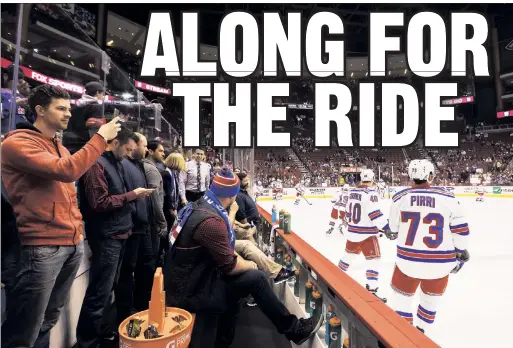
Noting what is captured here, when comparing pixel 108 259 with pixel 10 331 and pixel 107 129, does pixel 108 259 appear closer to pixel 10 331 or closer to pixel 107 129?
pixel 10 331

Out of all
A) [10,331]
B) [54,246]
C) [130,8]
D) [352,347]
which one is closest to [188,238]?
[54,246]

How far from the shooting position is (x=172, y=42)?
5.41 metres

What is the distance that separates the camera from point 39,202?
1557mm

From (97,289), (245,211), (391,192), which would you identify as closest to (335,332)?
(97,289)

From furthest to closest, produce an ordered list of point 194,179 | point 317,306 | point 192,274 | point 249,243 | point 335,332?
1. point 194,179
2. point 249,243
3. point 317,306
4. point 335,332
5. point 192,274

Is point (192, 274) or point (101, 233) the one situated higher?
point (101, 233)

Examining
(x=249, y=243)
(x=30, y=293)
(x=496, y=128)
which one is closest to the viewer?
(x=30, y=293)

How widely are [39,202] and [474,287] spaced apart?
435 centimetres

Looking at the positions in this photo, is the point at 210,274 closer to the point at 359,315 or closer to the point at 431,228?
the point at 359,315

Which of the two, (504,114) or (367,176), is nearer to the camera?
(367,176)

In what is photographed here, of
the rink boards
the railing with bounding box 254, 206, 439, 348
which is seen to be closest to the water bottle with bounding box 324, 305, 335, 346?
the railing with bounding box 254, 206, 439, 348

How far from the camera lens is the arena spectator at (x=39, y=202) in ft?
4.91

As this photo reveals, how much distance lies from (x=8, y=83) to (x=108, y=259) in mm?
1212

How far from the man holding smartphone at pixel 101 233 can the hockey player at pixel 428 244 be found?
203cm
